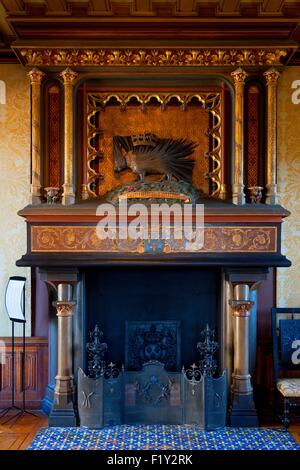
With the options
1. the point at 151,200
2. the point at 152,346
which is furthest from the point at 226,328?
the point at 151,200

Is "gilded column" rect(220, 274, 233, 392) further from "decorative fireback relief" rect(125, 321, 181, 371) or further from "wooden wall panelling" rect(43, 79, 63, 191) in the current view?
"wooden wall panelling" rect(43, 79, 63, 191)

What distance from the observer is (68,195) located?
3.62m

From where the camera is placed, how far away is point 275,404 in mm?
3914

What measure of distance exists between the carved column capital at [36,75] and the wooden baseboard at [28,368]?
220cm

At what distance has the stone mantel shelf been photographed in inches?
137

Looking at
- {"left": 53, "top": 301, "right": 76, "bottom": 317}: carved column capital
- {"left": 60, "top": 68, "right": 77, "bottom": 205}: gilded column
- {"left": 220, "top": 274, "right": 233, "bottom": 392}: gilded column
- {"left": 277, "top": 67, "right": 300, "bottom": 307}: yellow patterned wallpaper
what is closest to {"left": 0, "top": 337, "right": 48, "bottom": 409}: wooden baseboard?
{"left": 53, "top": 301, "right": 76, "bottom": 317}: carved column capital

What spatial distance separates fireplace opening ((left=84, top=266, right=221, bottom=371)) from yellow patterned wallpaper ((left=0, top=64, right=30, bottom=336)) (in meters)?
0.70

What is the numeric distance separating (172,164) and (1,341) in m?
2.17

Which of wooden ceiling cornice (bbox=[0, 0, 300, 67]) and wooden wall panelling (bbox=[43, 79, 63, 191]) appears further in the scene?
wooden wall panelling (bbox=[43, 79, 63, 191])

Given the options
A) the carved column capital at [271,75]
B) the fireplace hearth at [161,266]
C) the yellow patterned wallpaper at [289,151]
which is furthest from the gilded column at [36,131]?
the yellow patterned wallpaper at [289,151]

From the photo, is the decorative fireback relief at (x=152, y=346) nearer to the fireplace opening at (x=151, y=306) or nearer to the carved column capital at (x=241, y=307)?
the fireplace opening at (x=151, y=306)

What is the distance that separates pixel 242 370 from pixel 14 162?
2.64 m

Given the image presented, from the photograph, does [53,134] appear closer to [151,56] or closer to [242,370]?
[151,56]
